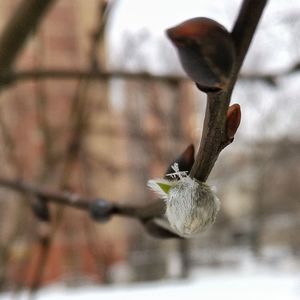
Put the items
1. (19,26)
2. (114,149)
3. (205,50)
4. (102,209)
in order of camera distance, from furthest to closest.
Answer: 1. (114,149)
2. (19,26)
3. (102,209)
4. (205,50)

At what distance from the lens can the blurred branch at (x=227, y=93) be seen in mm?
212

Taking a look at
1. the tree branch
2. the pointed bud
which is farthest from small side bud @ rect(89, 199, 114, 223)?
the pointed bud

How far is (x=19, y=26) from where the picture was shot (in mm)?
628

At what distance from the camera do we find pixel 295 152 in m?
4.31

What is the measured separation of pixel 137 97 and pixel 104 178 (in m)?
0.87

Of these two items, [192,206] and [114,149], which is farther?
[114,149]

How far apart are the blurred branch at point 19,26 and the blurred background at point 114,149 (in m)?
0.08

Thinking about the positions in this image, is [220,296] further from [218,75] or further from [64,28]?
[64,28]

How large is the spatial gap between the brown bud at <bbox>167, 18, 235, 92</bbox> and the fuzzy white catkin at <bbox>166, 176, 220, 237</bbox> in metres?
0.05

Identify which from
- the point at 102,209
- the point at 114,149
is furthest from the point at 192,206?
the point at 114,149

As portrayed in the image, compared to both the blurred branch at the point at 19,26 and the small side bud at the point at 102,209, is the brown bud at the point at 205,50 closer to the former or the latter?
the small side bud at the point at 102,209

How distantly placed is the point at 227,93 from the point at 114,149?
5.35 m

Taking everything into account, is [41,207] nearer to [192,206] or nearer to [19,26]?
[19,26]

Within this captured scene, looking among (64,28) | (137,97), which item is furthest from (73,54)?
(137,97)
